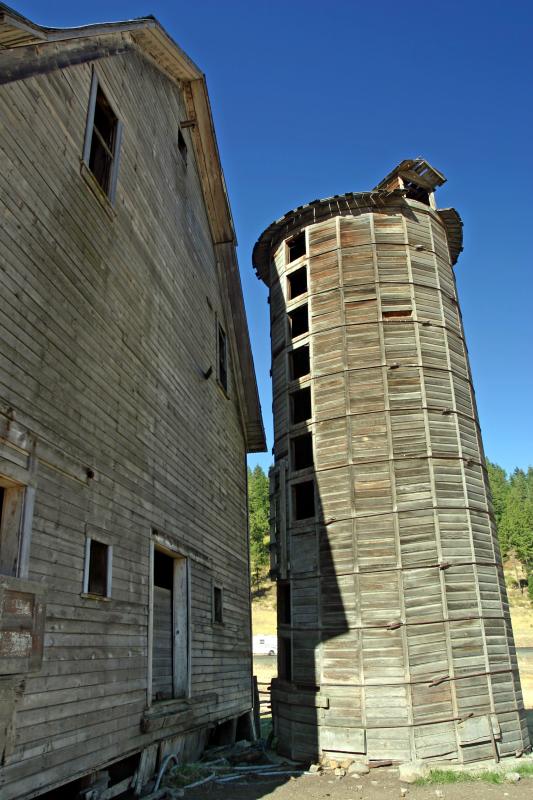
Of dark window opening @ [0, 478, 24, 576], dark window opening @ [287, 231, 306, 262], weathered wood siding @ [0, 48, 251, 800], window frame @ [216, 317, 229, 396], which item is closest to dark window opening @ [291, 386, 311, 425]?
window frame @ [216, 317, 229, 396]

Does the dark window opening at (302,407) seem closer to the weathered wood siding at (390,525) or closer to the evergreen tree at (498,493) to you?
the weathered wood siding at (390,525)

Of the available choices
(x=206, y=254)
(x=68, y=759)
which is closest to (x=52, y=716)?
(x=68, y=759)

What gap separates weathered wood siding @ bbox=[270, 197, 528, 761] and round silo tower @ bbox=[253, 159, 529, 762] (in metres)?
0.04

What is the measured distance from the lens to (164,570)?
40.2 ft

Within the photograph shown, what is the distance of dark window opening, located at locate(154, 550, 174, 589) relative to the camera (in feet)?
39.4

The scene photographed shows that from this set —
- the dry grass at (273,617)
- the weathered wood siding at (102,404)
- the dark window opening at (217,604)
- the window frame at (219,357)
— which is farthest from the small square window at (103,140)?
the dry grass at (273,617)

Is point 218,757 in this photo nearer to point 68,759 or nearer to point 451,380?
point 68,759

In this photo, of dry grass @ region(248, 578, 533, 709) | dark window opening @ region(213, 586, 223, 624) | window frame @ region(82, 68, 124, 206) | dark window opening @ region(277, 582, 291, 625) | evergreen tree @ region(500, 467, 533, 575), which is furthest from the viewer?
evergreen tree @ region(500, 467, 533, 575)

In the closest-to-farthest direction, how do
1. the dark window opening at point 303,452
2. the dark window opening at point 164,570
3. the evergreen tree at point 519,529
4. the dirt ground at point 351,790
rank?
the dirt ground at point 351,790 < the dark window opening at point 164,570 < the dark window opening at point 303,452 < the evergreen tree at point 519,529

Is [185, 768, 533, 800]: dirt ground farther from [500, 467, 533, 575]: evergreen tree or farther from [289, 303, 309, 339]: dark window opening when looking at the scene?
[500, 467, 533, 575]: evergreen tree

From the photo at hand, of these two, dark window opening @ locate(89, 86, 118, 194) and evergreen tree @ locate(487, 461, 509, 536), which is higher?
evergreen tree @ locate(487, 461, 509, 536)

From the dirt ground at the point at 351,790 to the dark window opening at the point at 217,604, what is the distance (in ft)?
10.6

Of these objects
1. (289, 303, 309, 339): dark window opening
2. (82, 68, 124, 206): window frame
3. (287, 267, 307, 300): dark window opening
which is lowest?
(82, 68, 124, 206): window frame

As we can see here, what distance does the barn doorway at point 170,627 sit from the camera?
35.4 feet
